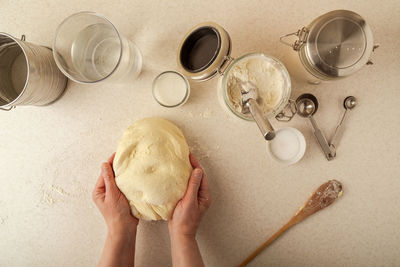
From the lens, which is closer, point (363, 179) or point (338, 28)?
point (338, 28)

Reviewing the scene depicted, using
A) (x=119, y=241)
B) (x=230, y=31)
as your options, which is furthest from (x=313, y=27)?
(x=119, y=241)

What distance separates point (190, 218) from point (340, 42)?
0.73 m

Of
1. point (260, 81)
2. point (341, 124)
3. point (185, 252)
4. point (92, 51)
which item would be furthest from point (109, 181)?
point (341, 124)

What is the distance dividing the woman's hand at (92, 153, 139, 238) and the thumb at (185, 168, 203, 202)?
8.9 inches

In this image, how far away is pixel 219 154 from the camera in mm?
880

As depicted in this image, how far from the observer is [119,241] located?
780 mm

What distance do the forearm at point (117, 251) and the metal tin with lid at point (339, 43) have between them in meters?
0.87

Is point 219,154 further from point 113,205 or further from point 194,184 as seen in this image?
point 113,205

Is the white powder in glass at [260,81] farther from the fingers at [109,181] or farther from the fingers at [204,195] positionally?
the fingers at [109,181]

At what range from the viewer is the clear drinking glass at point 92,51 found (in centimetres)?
74

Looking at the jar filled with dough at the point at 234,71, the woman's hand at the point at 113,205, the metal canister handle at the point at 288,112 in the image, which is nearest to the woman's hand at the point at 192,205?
the woman's hand at the point at 113,205

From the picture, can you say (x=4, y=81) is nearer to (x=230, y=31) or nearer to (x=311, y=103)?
(x=230, y=31)

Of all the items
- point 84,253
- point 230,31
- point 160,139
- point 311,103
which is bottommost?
point 84,253

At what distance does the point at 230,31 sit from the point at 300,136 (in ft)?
1.63
